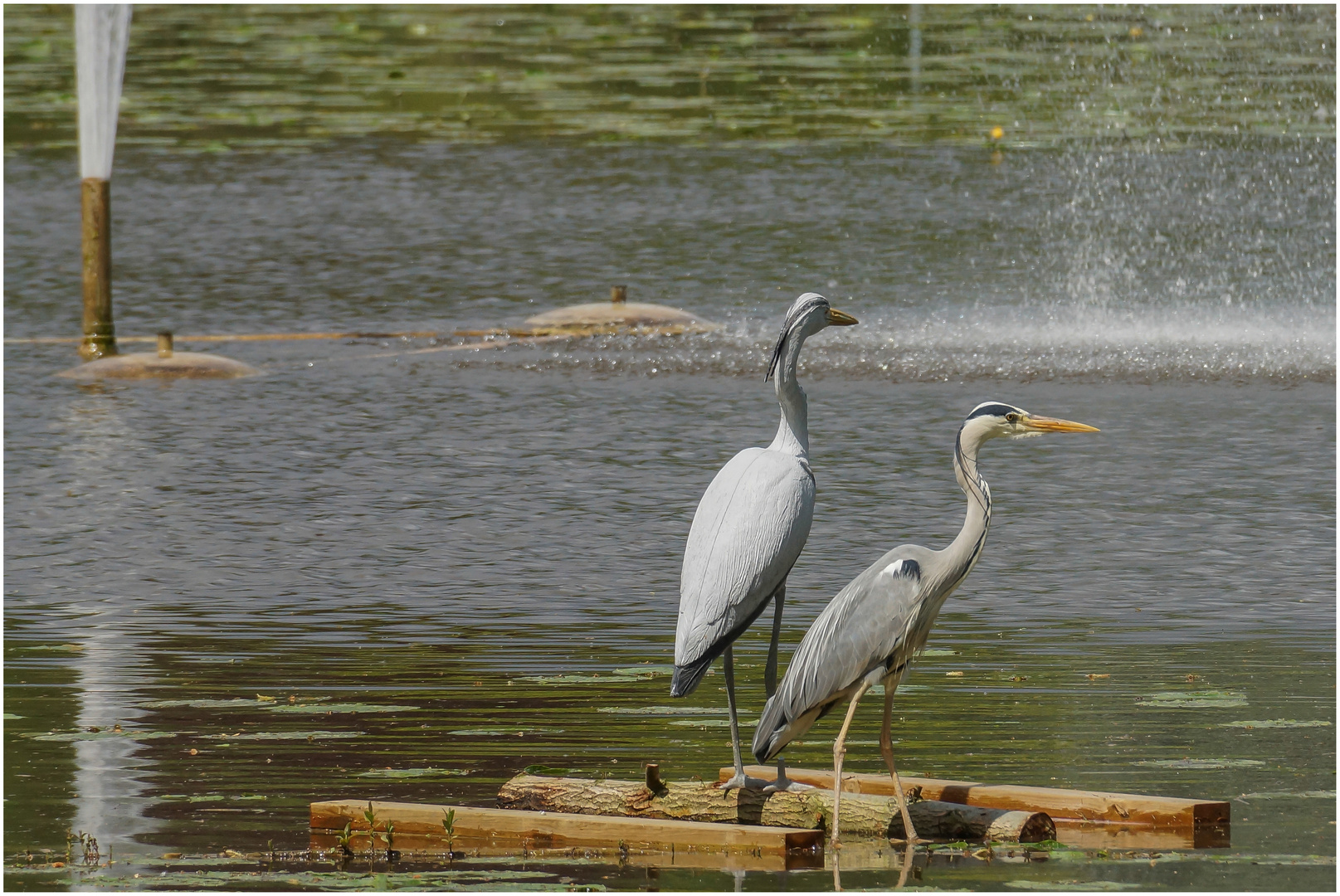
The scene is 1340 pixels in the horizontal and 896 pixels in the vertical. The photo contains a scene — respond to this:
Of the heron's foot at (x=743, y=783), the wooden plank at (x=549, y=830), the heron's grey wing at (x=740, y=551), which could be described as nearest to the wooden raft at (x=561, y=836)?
the wooden plank at (x=549, y=830)

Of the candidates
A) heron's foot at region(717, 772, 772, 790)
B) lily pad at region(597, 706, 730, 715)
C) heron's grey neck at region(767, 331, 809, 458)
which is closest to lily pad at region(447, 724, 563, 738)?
lily pad at region(597, 706, 730, 715)

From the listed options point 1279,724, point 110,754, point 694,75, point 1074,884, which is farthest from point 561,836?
point 694,75

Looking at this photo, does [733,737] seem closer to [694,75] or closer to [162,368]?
[162,368]

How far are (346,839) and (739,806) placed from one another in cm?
132

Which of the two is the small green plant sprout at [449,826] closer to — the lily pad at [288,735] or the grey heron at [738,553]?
the grey heron at [738,553]

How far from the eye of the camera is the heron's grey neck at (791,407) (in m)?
7.77

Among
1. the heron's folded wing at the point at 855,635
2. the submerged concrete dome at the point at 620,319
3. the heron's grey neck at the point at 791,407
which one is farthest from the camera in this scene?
the submerged concrete dome at the point at 620,319

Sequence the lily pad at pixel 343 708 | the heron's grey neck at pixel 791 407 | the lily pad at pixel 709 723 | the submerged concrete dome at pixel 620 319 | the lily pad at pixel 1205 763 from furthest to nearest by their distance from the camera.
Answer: the submerged concrete dome at pixel 620 319 < the lily pad at pixel 343 708 < the lily pad at pixel 709 723 < the lily pad at pixel 1205 763 < the heron's grey neck at pixel 791 407

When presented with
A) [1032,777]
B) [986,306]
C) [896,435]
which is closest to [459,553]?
[896,435]

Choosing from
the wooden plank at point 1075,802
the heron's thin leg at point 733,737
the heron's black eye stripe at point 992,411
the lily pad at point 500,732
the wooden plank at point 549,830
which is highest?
the heron's black eye stripe at point 992,411

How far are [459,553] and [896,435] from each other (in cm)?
437

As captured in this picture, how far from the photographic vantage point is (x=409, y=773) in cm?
807

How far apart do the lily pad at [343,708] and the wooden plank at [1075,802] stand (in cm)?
232

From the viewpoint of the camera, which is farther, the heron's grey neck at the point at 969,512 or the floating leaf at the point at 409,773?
the floating leaf at the point at 409,773
